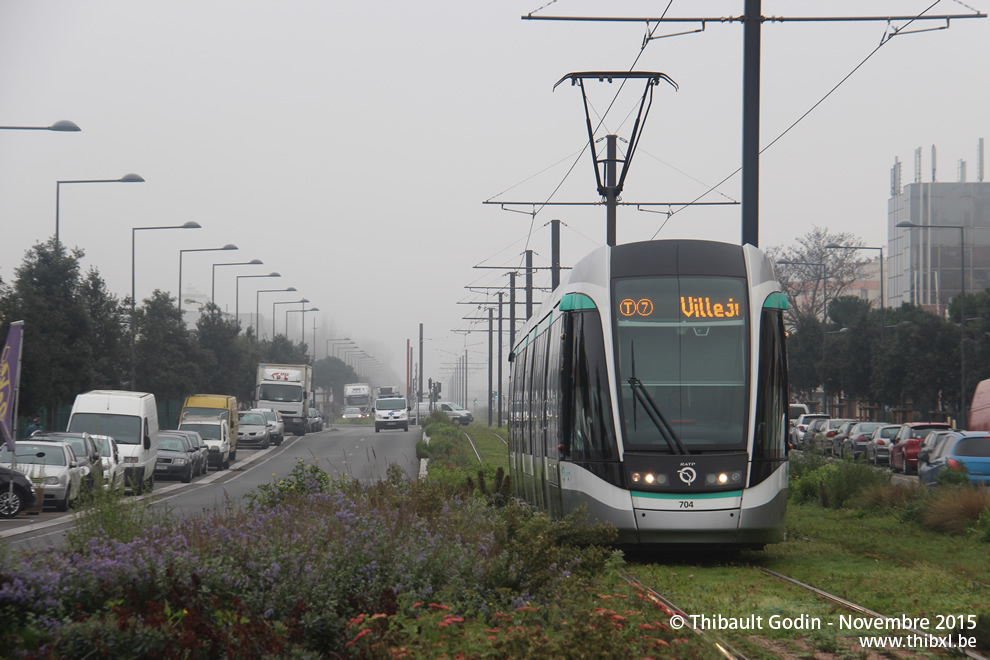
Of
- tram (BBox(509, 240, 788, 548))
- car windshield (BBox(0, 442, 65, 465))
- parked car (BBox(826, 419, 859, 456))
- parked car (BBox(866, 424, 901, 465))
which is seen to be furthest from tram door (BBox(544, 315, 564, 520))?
parked car (BBox(826, 419, 859, 456))

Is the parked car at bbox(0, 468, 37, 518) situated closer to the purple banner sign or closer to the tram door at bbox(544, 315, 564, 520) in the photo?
the purple banner sign

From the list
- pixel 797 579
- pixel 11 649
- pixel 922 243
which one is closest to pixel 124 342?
pixel 797 579

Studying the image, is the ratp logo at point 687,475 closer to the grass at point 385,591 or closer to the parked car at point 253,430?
the grass at point 385,591

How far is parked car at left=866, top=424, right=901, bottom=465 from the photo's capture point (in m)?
42.1

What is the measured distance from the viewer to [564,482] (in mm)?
13898

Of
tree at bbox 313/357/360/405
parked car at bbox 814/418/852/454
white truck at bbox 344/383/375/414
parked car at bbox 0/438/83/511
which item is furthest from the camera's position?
tree at bbox 313/357/360/405

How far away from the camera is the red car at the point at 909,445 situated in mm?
36938

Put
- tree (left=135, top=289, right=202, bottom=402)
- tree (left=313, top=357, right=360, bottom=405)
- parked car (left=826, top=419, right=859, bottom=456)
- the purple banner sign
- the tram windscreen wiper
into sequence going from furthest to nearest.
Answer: tree (left=313, top=357, right=360, bottom=405), tree (left=135, top=289, right=202, bottom=402), parked car (left=826, top=419, right=859, bottom=456), the purple banner sign, the tram windscreen wiper

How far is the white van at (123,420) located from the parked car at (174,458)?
2.60 m

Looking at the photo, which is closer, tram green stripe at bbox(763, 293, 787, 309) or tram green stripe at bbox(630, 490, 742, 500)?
tram green stripe at bbox(630, 490, 742, 500)

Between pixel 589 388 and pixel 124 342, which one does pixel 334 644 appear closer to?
pixel 589 388

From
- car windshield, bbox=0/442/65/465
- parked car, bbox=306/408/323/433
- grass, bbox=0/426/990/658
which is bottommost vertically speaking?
parked car, bbox=306/408/323/433

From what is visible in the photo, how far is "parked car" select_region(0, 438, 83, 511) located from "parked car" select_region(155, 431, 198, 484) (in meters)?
9.99

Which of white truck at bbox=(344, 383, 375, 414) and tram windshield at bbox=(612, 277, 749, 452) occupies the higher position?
tram windshield at bbox=(612, 277, 749, 452)
